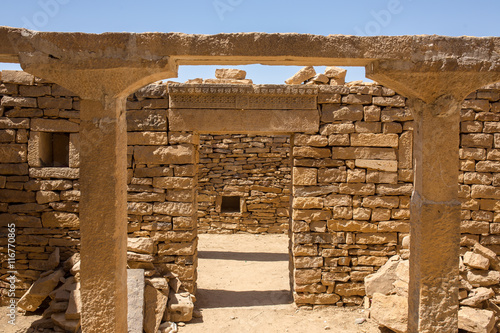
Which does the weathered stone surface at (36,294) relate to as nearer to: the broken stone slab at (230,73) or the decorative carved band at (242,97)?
the decorative carved band at (242,97)

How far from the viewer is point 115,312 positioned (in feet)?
11.2

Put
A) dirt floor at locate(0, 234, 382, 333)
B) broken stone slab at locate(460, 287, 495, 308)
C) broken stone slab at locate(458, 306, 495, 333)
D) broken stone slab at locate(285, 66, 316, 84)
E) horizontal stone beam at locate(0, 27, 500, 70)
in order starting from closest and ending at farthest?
horizontal stone beam at locate(0, 27, 500, 70) → broken stone slab at locate(458, 306, 495, 333) → broken stone slab at locate(460, 287, 495, 308) → dirt floor at locate(0, 234, 382, 333) → broken stone slab at locate(285, 66, 316, 84)

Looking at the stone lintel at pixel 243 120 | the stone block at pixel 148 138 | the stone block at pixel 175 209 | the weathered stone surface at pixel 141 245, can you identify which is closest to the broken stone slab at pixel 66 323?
the weathered stone surface at pixel 141 245

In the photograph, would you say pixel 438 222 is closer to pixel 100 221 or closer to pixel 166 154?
pixel 100 221

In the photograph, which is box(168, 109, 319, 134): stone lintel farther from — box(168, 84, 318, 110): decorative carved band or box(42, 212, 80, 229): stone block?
box(42, 212, 80, 229): stone block

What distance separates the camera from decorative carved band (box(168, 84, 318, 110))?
5.52m

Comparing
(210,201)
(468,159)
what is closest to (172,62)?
(468,159)

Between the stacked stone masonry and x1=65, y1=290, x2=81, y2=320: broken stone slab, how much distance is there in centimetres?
91

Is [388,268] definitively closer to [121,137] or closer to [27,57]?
[121,137]

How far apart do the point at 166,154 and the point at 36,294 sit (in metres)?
2.73

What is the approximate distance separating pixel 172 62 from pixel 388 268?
13.7 feet

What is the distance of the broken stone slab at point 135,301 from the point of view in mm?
4723

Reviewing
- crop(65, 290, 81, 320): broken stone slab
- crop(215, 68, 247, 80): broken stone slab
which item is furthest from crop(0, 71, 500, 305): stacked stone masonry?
crop(215, 68, 247, 80): broken stone slab

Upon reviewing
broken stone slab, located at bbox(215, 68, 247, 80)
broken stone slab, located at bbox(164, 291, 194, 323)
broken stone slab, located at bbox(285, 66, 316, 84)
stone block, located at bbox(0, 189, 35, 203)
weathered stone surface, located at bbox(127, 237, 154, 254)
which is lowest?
broken stone slab, located at bbox(164, 291, 194, 323)
